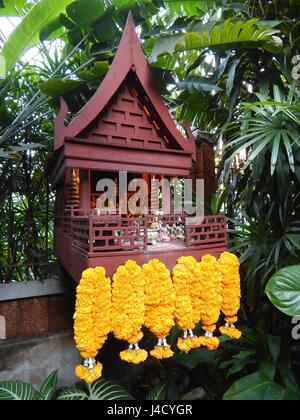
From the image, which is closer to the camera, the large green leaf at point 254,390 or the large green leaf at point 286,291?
the large green leaf at point 286,291

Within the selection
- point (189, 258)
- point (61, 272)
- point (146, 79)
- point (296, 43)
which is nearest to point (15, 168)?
point (61, 272)

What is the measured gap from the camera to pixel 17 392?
1883 mm

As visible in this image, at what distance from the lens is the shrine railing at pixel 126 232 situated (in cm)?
125

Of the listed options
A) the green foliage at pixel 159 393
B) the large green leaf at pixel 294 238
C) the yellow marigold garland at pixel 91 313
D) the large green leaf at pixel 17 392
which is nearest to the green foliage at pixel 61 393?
the large green leaf at pixel 17 392

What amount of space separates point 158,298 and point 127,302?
0.15 metres

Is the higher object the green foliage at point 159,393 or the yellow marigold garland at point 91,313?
the yellow marigold garland at point 91,313

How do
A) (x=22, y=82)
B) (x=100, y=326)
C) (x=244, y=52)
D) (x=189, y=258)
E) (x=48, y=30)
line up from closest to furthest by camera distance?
(x=100, y=326), (x=189, y=258), (x=48, y=30), (x=244, y=52), (x=22, y=82)

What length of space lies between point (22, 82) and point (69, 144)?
156 cm

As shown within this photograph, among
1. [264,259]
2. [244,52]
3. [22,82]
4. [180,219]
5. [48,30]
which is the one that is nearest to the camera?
[180,219]

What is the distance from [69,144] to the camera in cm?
142

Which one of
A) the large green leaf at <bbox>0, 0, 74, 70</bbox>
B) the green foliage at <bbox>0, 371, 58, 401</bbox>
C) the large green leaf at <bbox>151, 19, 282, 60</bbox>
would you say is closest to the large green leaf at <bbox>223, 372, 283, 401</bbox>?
the green foliage at <bbox>0, 371, 58, 401</bbox>

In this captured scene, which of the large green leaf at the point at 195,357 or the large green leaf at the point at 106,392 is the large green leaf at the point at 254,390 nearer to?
the large green leaf at the point at 195,357

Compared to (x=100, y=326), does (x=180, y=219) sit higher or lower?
higher

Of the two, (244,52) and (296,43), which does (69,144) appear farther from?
(296,43)
